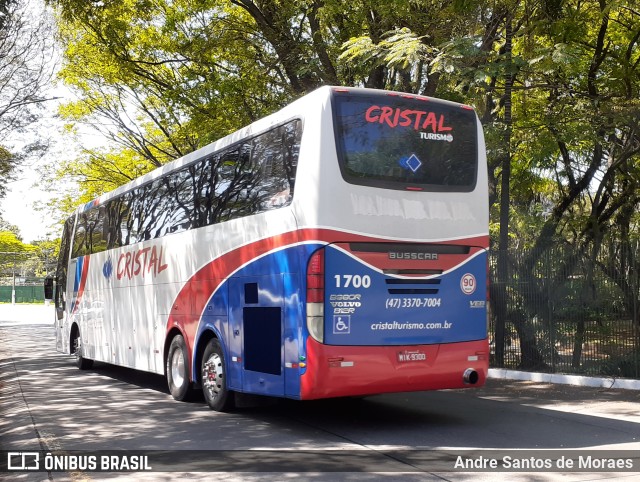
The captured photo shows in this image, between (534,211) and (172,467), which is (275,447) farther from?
(534,211)

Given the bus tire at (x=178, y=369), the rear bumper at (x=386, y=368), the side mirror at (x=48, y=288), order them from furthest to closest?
the side mirror at (x=48, y=288)
the bus tire at (x=178, y=369)
the rear bumper at (x=386, y=368)

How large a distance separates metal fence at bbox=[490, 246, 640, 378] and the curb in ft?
1.23

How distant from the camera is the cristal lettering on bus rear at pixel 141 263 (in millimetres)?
12828

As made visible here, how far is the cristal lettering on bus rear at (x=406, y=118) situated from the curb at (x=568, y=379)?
18.9ft

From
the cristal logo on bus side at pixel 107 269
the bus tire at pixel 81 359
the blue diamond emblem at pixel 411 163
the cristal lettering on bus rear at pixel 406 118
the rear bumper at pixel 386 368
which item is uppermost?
the cristal lettering on bus rear at pixel 406 118

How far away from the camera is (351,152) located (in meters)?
8.66

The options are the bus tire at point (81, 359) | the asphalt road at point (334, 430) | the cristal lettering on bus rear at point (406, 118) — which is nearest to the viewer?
the asphalt road at point (334, 430)

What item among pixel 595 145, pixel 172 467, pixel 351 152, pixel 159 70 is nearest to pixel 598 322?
pixel 595 145

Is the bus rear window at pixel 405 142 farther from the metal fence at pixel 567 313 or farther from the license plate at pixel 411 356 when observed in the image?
the metal fence at pixel 567 313

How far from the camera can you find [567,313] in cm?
1391

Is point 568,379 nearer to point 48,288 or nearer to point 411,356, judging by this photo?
point 411,356

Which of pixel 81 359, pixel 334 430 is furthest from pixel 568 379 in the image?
pixel 81 359

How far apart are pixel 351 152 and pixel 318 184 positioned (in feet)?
1.88

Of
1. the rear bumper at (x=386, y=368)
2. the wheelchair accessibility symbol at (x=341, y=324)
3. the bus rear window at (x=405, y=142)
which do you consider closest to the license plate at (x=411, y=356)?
the rear bumper at (x=386, y=368)
